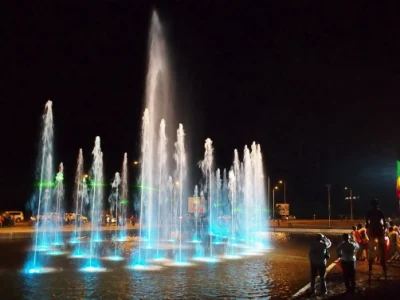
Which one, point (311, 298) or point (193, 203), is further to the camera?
point (193, 203)

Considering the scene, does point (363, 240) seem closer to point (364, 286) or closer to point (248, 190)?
point (364, 286)

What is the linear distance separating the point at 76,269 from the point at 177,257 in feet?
15.2

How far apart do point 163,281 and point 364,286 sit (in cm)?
519

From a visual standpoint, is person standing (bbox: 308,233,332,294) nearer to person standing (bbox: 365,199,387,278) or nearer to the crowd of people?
the crowd of people

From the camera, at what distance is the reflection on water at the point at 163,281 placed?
33.6 ft

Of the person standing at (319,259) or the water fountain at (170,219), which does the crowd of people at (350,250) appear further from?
the water fountain at (170,219)

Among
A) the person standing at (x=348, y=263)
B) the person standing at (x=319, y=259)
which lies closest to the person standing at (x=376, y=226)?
the person standing at (x=348, y=263)

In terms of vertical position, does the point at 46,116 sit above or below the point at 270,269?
above

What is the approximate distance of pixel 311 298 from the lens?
8844 mm

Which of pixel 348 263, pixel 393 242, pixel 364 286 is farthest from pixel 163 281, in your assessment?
pixel 393 242

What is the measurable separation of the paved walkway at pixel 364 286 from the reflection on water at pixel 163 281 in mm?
832

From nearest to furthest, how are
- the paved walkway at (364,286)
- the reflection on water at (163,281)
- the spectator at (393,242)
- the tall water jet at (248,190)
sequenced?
the paved walkway at (364,286) → the reflection on water at (163,281) → the spectator at (393,242) → the tall water jet at (248,190)

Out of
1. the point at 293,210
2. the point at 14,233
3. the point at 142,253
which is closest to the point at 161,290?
the point at 142,253

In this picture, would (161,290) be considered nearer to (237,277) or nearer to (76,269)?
(237,277)
